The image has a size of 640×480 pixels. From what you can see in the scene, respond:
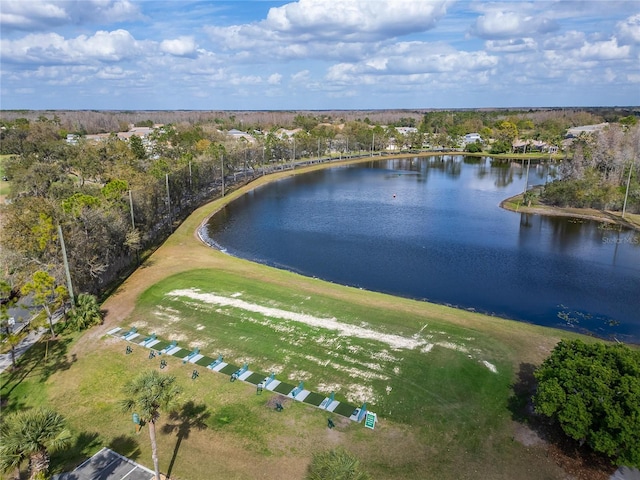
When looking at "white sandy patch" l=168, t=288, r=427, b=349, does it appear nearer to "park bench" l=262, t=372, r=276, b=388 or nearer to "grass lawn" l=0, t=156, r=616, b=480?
"grass lawn" l=0, t=156, r=616, b=480

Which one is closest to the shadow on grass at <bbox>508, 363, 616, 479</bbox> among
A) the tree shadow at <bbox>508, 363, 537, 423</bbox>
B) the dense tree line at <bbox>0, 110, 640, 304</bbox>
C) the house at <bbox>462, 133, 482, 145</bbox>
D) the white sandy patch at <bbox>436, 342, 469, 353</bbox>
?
the tree shadow at <bbox>508, 363, 537, 423</bbox>

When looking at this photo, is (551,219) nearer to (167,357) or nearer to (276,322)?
(276,322)

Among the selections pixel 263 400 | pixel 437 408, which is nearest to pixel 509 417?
pixel 437 408

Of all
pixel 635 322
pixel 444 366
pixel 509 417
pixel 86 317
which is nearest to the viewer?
pixel 509 417

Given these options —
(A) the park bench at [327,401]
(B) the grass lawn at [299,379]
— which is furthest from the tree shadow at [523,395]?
(A) the park bench at [327,401]

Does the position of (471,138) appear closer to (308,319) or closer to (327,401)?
(308,319)

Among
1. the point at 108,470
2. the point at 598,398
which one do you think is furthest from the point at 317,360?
the point at 598,398
